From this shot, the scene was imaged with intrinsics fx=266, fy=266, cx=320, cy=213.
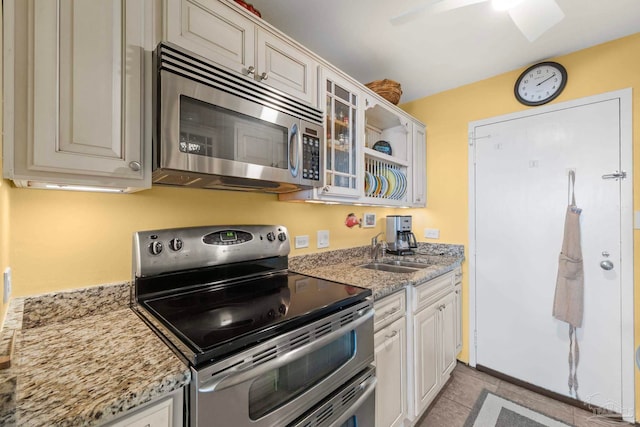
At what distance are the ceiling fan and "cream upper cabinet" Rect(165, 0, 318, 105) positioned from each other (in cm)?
51

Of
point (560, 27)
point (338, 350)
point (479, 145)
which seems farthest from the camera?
point (479, 145)

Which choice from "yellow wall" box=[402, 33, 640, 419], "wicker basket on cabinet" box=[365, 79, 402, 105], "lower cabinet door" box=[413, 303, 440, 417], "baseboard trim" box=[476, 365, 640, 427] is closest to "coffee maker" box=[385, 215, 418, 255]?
"yellow wall" box=[402, 33, 640, 419]

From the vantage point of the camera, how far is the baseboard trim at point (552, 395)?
175cm

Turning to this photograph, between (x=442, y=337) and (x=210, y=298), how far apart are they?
166 cm

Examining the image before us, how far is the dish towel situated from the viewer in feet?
5.98

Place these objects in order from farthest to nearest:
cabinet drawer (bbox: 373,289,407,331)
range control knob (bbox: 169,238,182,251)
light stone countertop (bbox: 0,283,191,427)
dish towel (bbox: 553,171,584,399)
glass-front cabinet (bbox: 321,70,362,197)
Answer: dish towel (bbox: 553,171,584,399) → glass-front cabinet (bbox: 321,70,362,197) → cabinet drawer (bbox: 373,289,407,331) → range control knob (bbox: 169,238,182,251) → light stone countertop (bbox: 0,283,191,427)

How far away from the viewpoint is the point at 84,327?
35.0 inches

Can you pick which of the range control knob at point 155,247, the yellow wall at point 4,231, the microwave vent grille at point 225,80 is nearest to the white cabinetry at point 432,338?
the microwave vent grille at point 225,80

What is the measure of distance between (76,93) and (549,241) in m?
2.77

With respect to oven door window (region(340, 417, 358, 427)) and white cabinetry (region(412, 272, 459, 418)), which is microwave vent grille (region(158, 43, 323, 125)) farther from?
oven door window (region(340, 417, 358, 427))

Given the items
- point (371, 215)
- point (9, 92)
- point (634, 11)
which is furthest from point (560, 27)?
point (9, 92)

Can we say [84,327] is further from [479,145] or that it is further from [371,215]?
[479,145]

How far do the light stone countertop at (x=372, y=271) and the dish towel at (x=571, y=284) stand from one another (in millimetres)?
664

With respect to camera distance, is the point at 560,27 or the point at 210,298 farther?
the point at 560,27
